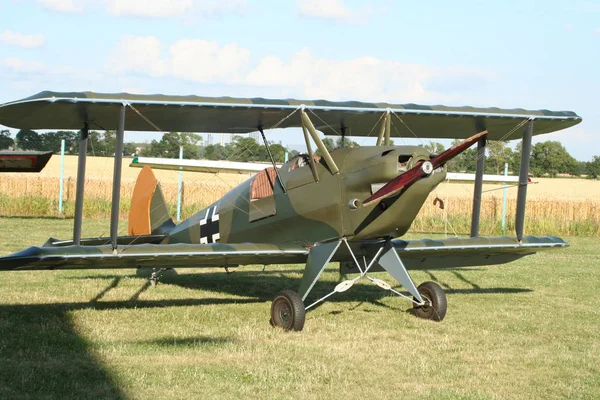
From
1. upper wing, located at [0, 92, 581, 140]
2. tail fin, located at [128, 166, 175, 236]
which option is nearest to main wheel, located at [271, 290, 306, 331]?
upper wing, located at [0, 92, 581, 140]

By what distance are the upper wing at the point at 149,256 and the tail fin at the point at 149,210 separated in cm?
310

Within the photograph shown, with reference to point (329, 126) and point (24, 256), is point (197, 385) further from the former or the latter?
point (329, 126)

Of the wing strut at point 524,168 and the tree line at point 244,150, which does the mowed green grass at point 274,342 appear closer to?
the wing strut at point 524,168

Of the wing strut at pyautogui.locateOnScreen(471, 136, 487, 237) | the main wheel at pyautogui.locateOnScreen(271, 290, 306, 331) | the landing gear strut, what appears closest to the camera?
the main wheel at pyautogui.locateOnScreen(271, 290, 306, 331)

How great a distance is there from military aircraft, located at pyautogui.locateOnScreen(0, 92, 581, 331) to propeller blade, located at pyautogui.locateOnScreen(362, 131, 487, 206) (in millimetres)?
17

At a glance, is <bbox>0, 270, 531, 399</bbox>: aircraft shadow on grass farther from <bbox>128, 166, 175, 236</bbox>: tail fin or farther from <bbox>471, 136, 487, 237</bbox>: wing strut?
<bbox>471, 136, 487, 237</bbox>: wing strut

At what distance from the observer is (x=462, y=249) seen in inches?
382

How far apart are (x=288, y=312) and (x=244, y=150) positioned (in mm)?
2677

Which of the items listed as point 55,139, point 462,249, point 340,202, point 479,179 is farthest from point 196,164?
point 55,139

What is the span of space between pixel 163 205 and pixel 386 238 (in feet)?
15.0

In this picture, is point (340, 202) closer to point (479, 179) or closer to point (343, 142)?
point (343, 142)

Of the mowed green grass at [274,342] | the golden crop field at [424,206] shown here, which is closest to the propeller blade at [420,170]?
the mowed green grass at [274,342]

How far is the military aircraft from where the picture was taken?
25.5 feet

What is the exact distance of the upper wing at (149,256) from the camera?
7.23 meters
